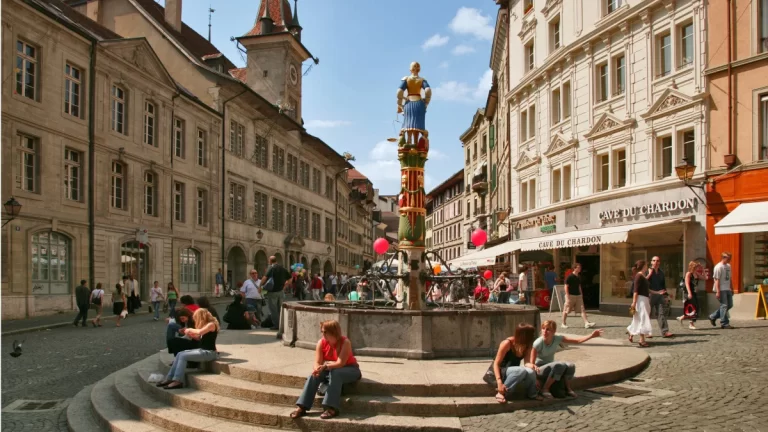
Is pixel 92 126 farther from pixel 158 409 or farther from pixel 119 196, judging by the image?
pixel 158 409

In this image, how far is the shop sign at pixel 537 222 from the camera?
26.0 meters

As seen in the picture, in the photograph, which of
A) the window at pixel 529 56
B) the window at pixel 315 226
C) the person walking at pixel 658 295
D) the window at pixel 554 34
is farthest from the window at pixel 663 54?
the window at pixel 315 226

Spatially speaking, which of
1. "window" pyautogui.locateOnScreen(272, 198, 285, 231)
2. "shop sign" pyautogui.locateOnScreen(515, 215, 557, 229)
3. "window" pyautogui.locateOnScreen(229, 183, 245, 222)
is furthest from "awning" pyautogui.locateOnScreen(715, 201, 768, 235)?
"window" pyautogui.locateOnScreen(272, 198, 285, 231)

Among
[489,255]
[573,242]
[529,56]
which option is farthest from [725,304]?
[529,56]

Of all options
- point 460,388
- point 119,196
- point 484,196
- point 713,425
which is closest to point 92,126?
point 119,196

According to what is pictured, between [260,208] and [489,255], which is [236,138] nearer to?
[260,208]

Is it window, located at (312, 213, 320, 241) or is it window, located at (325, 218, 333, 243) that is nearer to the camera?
window, located at (312, 213, 320, 241)

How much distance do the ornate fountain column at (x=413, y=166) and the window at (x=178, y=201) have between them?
76.2 feet

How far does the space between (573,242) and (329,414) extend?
16194 mm

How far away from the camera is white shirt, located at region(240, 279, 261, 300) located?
51.3ft

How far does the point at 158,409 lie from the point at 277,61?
45.4m

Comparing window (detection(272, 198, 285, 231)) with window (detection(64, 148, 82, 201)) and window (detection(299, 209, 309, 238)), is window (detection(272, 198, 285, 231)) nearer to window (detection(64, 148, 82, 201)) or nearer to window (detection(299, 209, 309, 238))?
window (detection(299, 209, 309, 238))

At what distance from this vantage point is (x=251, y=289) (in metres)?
15.7

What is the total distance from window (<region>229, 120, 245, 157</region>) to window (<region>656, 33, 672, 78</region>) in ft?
83.8
